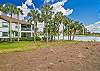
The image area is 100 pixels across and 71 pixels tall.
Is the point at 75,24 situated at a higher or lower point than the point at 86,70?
higher

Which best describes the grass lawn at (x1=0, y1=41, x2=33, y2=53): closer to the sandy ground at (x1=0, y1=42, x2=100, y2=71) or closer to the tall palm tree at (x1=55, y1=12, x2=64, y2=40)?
the sandy ground at (x1=0, y1=42, x2=100, y2=71)

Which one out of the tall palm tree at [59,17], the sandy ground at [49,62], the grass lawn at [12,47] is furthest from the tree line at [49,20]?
the sandy ground at [49,62]

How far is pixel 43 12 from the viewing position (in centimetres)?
8081

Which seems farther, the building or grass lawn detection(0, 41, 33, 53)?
the building

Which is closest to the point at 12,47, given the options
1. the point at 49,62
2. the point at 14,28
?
the point at 49,62

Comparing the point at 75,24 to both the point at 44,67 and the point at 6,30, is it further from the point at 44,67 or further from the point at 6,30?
the point at 44,67

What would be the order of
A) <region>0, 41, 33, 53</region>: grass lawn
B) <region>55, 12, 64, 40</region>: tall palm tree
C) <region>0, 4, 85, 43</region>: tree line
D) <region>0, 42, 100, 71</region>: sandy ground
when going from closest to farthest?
<region>0, 42, 100, 71</region>: sandy ground
<region>0, 41, 33, 53</region>: grass lawn
<region>0, 4, 85, 43</region>: tree line
<region>55, 12, 64, 40</region>: tall palm tree

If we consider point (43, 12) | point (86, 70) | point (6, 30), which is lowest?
point (86, 70)

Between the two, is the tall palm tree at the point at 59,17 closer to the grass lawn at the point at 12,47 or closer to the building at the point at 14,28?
the building at the point at 14,28

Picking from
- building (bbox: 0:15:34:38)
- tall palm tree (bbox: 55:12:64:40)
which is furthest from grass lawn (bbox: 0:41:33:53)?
tall palm tree (bbox: 55:12:64:40)

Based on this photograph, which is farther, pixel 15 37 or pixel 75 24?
pixel 75 24

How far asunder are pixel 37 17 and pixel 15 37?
10480mm

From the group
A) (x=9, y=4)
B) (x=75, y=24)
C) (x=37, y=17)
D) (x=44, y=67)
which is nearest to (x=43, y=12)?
(x=37, y=17)

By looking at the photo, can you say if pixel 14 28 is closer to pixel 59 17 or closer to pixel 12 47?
pixel 59 17
